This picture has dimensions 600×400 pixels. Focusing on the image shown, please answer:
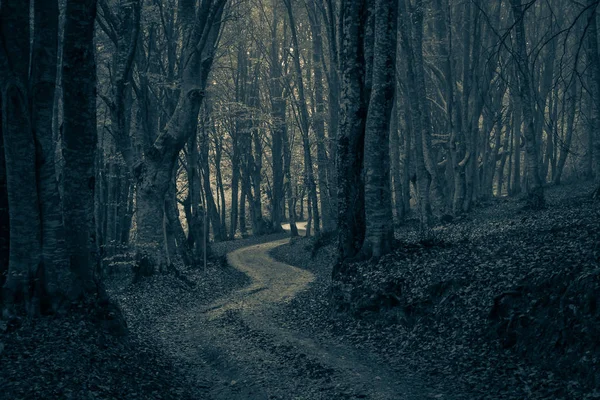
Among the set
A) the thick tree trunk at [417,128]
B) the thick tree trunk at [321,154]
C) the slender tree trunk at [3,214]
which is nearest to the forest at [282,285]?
the slender tree trunk at [3,214]

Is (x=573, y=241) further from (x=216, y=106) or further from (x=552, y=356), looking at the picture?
(x=216, y=106)

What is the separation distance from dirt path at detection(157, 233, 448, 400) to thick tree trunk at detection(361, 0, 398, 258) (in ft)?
12.6

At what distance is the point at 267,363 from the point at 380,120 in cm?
730

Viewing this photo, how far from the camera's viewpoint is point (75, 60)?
938cm

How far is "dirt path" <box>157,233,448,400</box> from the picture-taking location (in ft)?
27.2

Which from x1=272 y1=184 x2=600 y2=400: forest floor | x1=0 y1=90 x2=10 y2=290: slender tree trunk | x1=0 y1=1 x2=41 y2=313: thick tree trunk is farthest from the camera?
x1=0 y1=90 x2=10 y2=290: slender tree trunk

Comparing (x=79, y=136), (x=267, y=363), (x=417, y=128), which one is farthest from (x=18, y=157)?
(x=417, y=128)

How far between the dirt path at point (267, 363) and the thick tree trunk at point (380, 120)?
383 cm

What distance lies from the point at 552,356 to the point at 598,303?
0.95 m

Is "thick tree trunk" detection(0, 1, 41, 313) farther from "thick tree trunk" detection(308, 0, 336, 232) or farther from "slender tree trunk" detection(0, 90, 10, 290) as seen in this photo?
"thick tree trunk" detection(308, 0, 336, 232)

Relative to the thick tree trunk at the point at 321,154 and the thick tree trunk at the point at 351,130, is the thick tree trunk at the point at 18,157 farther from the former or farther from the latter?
the thick tree trunk at the point at 321,154

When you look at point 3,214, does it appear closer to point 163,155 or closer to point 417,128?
point 163,155

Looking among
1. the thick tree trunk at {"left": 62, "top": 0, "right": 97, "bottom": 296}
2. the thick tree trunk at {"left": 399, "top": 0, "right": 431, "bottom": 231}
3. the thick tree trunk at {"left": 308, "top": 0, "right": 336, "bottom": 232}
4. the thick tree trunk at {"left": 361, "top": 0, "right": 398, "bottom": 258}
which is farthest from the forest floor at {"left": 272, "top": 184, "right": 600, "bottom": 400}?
the thick tree trunk at {"left": 308, "top": 0, "right": 336, "bottom": 232}

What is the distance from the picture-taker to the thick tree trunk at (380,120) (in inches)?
561
